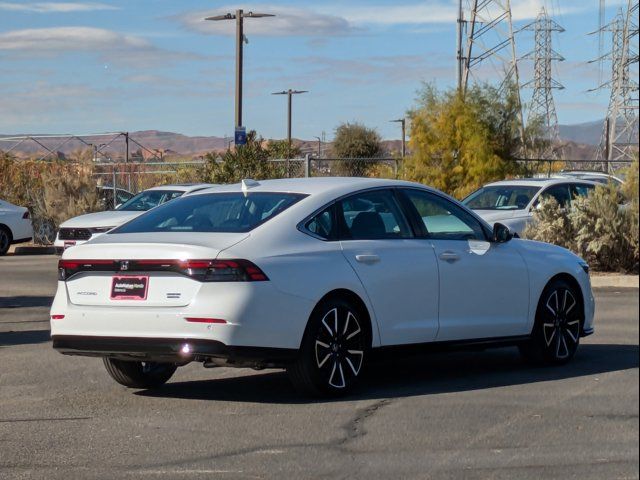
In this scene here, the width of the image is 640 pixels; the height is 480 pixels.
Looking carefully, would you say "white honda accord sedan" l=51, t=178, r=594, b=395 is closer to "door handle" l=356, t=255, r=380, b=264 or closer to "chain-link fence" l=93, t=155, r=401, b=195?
"door handle" l=356, t=255, r=380, b=264

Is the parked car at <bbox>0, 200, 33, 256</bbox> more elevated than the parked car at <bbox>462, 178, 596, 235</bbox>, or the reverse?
the parked car at <bbox>462, 178, 596, 235</bbox>

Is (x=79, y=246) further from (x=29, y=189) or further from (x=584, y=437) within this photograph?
(x=29, y=189)

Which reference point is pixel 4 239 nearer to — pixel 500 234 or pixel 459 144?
pixel 459 144

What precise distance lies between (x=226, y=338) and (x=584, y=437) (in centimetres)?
242

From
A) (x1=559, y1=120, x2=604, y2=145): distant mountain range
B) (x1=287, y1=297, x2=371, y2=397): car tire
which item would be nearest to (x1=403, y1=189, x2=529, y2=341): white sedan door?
(x1=287, y1=297, x2=371, y2=397): car tire

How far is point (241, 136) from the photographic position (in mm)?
34188

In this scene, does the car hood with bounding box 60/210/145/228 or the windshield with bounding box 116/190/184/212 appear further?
the windshield with bounding box 116/190/184/212

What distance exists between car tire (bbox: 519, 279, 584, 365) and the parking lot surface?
0.15m

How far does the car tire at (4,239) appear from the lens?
1164 inches

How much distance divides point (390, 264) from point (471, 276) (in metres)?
0.86

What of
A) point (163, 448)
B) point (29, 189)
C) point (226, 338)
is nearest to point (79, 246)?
point (226, 338)

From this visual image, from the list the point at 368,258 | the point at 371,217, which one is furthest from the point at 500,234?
the point at 368,258

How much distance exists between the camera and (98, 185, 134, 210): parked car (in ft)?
108

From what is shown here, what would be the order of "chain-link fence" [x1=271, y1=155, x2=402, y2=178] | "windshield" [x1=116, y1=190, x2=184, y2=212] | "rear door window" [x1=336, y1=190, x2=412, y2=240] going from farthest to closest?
"chain-link fence" [x1=271, y1=155, x2=402, y2=178] → "windshield" [x1=116, y1=190, x2=184, y2=212] → "rear door window" [x1=336, y1=190, x2=412, y2=240]
